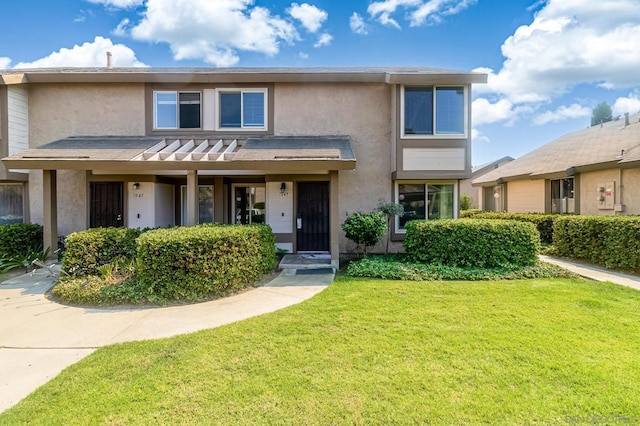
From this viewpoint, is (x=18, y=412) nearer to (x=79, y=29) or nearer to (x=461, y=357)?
(x=461, y=357)

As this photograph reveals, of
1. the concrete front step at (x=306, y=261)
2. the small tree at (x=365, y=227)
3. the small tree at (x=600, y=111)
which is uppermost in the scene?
the small tree at (x=600, y=111)

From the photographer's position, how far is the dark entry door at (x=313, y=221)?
446 inches

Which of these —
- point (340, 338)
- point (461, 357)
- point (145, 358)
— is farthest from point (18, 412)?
point (461, 357)

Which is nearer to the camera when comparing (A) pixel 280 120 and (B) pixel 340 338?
(B) pixel 340 338

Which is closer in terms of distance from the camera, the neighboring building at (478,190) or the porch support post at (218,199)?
the porch support post at (218,199)

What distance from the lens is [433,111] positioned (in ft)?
34.8

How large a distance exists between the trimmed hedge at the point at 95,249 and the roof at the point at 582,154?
16.3 meters

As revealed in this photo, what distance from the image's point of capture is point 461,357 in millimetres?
3863

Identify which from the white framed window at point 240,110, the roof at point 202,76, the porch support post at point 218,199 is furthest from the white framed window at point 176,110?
the porch support post at point 218,199

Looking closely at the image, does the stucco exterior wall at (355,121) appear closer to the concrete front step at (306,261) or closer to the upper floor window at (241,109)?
the upper floor window at (241,109)

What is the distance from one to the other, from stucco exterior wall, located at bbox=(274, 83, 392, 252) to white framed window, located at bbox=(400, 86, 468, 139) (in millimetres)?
686

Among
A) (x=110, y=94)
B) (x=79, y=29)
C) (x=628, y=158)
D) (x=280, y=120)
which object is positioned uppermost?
(x=79, y=29)

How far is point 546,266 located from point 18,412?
34.6 feet

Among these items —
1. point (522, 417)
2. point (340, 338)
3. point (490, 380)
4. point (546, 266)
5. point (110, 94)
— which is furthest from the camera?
point (110, 94)
